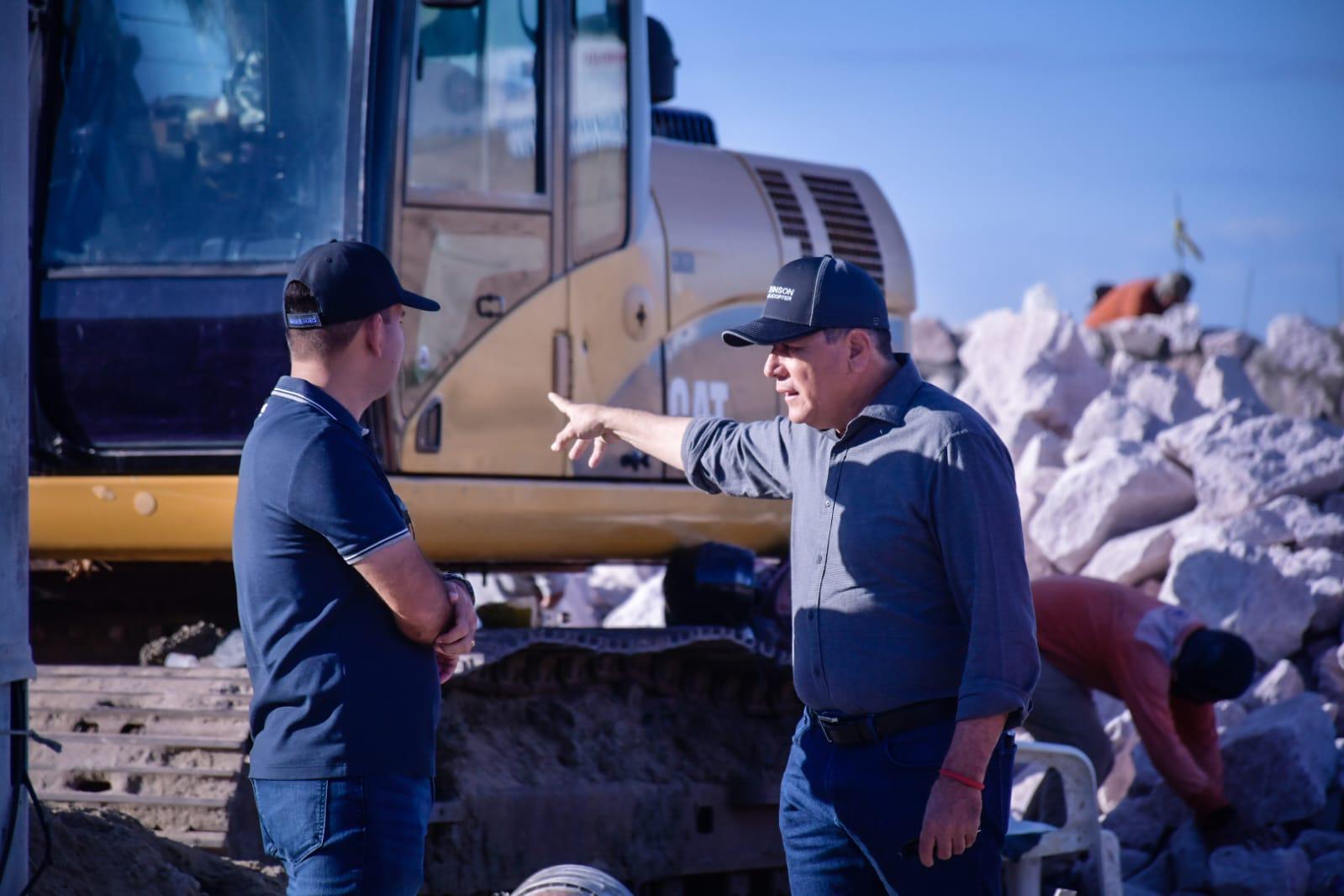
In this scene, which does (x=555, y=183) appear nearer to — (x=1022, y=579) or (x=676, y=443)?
(x=676, y=443)

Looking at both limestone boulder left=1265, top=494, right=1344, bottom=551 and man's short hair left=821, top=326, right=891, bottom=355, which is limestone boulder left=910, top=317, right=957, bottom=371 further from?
man's short hair left=821, top=326, right=891, bottom=355

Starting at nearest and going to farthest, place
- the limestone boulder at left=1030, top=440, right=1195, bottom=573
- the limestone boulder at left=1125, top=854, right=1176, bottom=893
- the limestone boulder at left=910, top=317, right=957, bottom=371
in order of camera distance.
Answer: the limestone boulder at left=1125, top=854, right=1176, bottom=893
the limestone boulder at left=1030, top=440, right=1195, bottom=573
the limestone boulder at left=910, top=317, right=957, bottom=371

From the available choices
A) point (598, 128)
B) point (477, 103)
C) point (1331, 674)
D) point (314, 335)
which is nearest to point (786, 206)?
point (598, 128)

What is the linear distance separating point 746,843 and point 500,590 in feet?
17.1

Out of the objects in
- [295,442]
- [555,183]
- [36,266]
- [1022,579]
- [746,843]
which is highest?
[555,183]

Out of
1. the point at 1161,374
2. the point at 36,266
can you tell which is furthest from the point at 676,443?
the point at 1161,374

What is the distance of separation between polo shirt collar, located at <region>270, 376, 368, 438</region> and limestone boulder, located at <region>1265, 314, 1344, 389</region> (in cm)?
1904

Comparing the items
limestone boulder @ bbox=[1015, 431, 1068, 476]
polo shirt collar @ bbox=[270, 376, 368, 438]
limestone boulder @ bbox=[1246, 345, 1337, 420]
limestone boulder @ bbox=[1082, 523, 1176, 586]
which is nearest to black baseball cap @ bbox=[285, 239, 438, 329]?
polo shirt collar @ bbox=[270, 376, 368, 438]

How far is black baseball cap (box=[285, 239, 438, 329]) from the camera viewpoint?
9.93ft

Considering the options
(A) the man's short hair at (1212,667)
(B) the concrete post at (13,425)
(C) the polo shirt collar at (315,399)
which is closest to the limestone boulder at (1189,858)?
(A) the man's short hair at (1212,667)

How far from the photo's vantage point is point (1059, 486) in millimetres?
12234

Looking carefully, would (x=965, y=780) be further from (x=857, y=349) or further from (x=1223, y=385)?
(x=1223, y=385)

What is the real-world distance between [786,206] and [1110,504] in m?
5.50

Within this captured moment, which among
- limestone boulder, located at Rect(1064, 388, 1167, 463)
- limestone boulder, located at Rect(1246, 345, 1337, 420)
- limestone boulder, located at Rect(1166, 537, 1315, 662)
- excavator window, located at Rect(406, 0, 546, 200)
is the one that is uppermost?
limestone boulder, located at Rect(1246, 345, 1337, 420)
